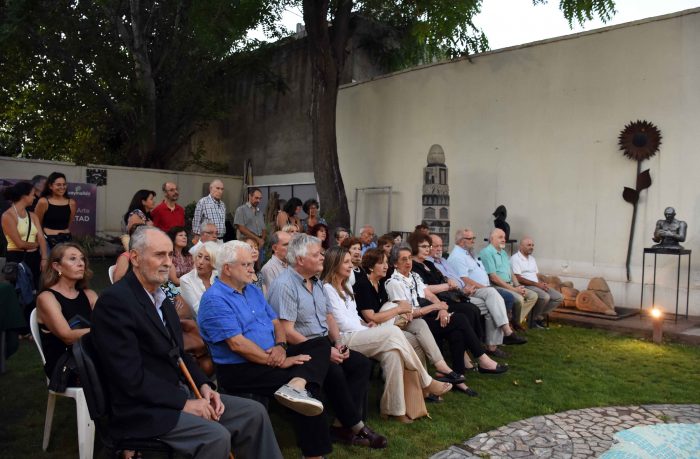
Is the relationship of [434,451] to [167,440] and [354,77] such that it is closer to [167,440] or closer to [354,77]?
[167,440]

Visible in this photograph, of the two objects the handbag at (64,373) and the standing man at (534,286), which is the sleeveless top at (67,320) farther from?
the standing man at (534,286)

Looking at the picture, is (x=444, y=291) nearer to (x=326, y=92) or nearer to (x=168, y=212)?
(x=168, y=212)

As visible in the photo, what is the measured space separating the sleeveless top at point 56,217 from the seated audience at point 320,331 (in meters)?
3.31

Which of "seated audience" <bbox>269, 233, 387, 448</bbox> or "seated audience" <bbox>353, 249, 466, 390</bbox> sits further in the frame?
"seated audience" <bbox>353, 249, 466, 390</bbox>

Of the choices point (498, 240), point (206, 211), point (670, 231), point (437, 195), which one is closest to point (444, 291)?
point (498, 240)

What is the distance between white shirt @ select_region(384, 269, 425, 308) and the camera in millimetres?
4637

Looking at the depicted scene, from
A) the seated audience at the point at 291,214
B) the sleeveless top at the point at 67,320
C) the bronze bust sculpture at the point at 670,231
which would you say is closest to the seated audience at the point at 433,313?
the sleeveless top at the point at 67,320

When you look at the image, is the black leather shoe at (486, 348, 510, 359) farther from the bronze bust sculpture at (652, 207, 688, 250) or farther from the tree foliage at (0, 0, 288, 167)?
the tree foliage at (0, 0, 288, 167)

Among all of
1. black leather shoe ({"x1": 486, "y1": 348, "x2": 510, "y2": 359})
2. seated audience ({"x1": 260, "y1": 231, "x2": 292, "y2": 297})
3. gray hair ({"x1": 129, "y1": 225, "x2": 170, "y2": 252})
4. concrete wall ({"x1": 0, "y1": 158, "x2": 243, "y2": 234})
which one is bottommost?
black leather shoe ({"x1": 486, "y1": 348, "x2": 510, "y2": 359})

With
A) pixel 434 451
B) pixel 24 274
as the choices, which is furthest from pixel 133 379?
pixel 24 274

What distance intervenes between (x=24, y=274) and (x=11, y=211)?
753 millimetres

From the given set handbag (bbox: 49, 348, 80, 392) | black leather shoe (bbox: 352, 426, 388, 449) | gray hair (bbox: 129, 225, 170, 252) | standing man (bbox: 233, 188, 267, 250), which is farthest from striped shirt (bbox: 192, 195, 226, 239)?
gray hair (bbox: 129, 225, 170, 252)

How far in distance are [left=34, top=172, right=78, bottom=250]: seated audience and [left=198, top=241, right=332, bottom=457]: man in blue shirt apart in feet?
11.2

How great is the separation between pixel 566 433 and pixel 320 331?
5.82 ft
